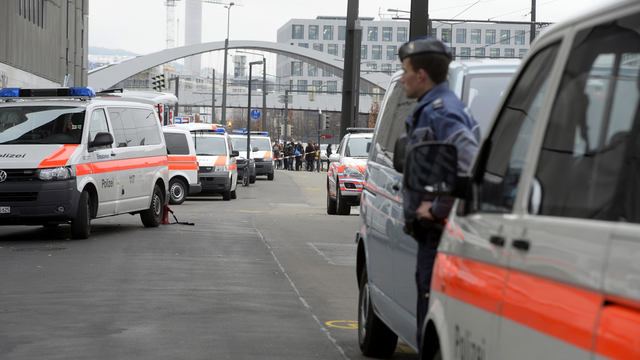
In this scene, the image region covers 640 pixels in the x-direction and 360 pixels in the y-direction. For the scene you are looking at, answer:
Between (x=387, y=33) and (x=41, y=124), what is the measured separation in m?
144

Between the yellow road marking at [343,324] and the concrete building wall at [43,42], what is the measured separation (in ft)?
52.6

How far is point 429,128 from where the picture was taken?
4043 mm

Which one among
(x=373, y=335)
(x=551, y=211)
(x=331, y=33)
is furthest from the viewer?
(x=331, y=33)

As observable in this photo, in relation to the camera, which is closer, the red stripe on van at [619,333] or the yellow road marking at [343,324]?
the red stripe on van at [619,333]

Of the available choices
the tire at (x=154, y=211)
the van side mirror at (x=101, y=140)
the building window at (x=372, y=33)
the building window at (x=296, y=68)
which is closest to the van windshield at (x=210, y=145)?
the tire at (x=154, y=211)

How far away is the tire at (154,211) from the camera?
1585 centimetres

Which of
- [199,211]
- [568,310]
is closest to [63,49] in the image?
[199,211]

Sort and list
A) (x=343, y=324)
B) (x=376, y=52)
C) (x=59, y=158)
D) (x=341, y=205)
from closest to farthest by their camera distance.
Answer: (x=343, y=324)
(x=59, y=158)
(x=341, y=205)
(x=376, y=52)

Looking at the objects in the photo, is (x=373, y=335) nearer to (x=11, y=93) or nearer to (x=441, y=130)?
(x=441, y=130)

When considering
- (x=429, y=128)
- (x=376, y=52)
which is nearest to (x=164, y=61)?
(x=429, y=128)

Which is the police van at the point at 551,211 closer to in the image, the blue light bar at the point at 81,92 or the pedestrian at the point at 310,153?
the blue light bar at the point at 81,92

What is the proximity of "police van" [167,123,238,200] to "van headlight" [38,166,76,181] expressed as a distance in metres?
12.6

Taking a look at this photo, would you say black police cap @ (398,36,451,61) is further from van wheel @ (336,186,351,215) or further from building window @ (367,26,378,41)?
building window @ (367,26,378,41)

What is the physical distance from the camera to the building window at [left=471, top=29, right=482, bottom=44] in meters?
146
